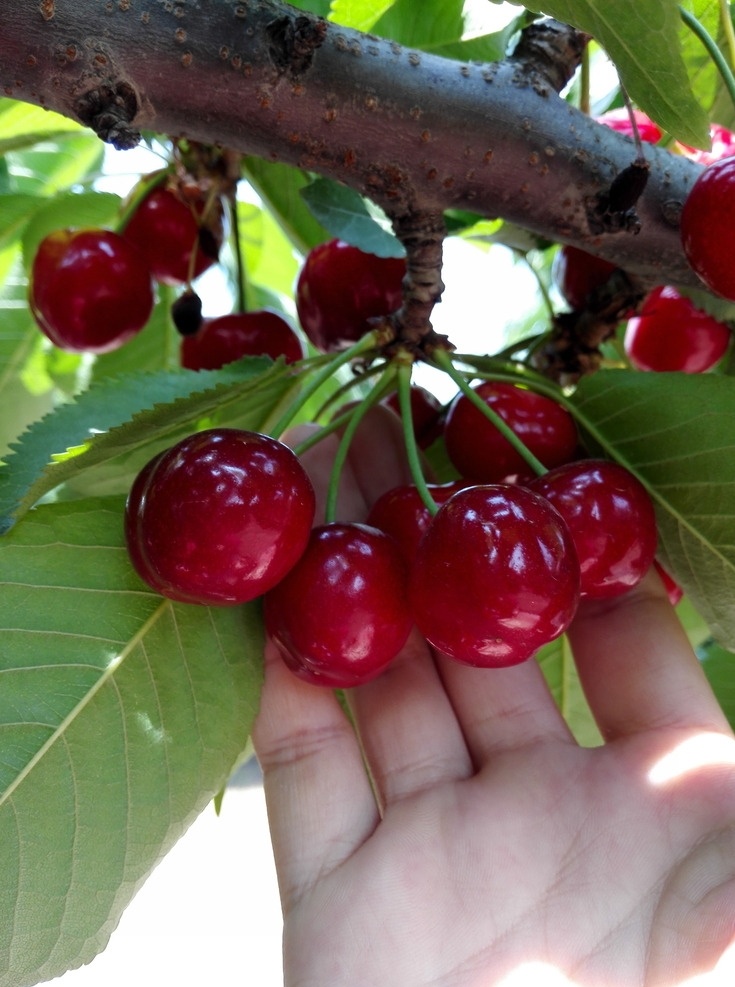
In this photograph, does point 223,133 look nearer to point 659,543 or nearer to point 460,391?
point 460,391

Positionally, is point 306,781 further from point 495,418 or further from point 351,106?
point 351,106

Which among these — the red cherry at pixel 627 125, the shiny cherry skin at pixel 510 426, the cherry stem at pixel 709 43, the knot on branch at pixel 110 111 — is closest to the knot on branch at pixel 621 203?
the cherry stem at pixel 709 43

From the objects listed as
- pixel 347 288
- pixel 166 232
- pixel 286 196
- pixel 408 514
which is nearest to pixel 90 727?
pixel 408 514

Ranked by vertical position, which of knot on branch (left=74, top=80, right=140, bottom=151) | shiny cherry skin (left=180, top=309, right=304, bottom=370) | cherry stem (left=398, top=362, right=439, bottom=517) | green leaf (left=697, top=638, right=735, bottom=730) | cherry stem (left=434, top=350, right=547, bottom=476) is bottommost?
green leaf (left=697, top=638, right=735, bottom=730)

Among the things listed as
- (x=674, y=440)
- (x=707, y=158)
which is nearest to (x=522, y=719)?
(x=674, y=440)

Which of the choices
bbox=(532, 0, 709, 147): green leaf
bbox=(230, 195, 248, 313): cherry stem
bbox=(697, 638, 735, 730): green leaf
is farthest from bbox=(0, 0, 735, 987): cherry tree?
bbox=(697, 638, 735, 730): green leaf

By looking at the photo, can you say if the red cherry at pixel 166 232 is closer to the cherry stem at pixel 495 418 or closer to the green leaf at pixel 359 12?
the green leaf at pixel 359 12

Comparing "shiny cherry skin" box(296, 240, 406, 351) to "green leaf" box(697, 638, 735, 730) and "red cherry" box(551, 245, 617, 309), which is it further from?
"green leaf" box(697, 638, 735, 730)
